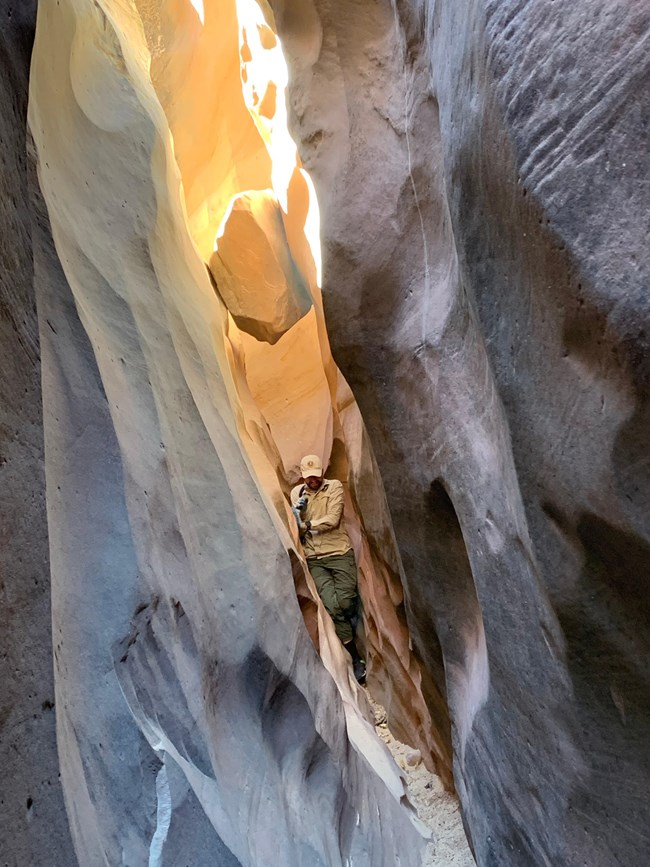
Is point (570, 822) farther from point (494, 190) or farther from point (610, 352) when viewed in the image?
point (494, 190)

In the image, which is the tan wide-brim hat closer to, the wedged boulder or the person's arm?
the person's arm

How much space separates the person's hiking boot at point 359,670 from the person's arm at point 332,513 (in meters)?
0.95

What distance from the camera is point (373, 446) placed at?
2568 mm

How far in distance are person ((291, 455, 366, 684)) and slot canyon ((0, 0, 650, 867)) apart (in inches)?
56.6

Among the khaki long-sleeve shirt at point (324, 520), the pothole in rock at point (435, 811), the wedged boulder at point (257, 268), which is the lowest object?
the pothole in rock at point (435, 811)

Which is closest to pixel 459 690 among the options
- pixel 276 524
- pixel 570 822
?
pixel 570 822

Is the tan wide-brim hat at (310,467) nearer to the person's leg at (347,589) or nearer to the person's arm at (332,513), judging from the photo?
the person's arm at (332,513)

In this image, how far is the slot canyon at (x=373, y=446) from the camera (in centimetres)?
125

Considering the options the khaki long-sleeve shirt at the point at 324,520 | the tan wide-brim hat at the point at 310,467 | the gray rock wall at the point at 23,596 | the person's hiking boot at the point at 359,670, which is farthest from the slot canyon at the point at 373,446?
the tan wide-brim hat at the point at 310,467

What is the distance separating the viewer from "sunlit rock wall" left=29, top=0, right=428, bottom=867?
1742 millimetres

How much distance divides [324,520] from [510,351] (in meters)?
3.41

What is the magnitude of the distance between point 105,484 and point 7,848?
1.02 m

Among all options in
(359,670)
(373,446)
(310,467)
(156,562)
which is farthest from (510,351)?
(310,467)

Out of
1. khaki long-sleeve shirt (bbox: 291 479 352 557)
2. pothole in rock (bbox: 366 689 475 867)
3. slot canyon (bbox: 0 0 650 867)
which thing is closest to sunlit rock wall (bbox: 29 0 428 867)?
slot canyon (bbox: 0 0 650 867)
